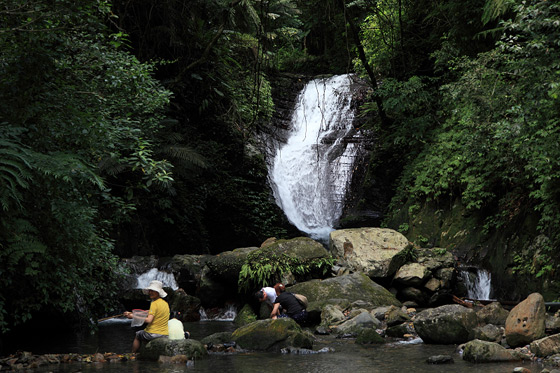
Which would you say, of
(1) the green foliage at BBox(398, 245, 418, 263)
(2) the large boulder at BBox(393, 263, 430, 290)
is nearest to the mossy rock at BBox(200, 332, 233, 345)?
(2) the large boulder at BBox(393, 263, 430, 290)

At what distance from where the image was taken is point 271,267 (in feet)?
41.9

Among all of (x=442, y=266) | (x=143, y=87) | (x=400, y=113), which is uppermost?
(x=400, y=113)

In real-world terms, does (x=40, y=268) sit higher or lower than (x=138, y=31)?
lower

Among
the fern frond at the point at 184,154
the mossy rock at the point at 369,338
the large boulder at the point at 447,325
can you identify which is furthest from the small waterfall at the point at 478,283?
the fern frond at the point at 184,154

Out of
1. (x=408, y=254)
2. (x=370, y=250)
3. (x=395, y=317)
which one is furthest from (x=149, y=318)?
(x=408, y=254)

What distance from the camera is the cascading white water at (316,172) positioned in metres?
19.7

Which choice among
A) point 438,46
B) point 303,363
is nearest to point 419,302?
point 303,363

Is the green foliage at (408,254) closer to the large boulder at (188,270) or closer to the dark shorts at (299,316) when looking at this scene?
the dark shorts at (299,316)

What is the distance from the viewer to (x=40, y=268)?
7746mm

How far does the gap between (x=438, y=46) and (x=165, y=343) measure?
1603cm

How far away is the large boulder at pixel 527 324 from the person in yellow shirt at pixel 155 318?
17.0ft

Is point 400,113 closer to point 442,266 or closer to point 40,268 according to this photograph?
→ point 442,266

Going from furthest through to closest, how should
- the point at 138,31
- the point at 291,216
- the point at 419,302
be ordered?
the point at 291,216 → the point at 138,31 → the point at 419,302

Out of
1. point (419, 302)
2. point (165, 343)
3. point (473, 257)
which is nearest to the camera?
point (165, 343)
